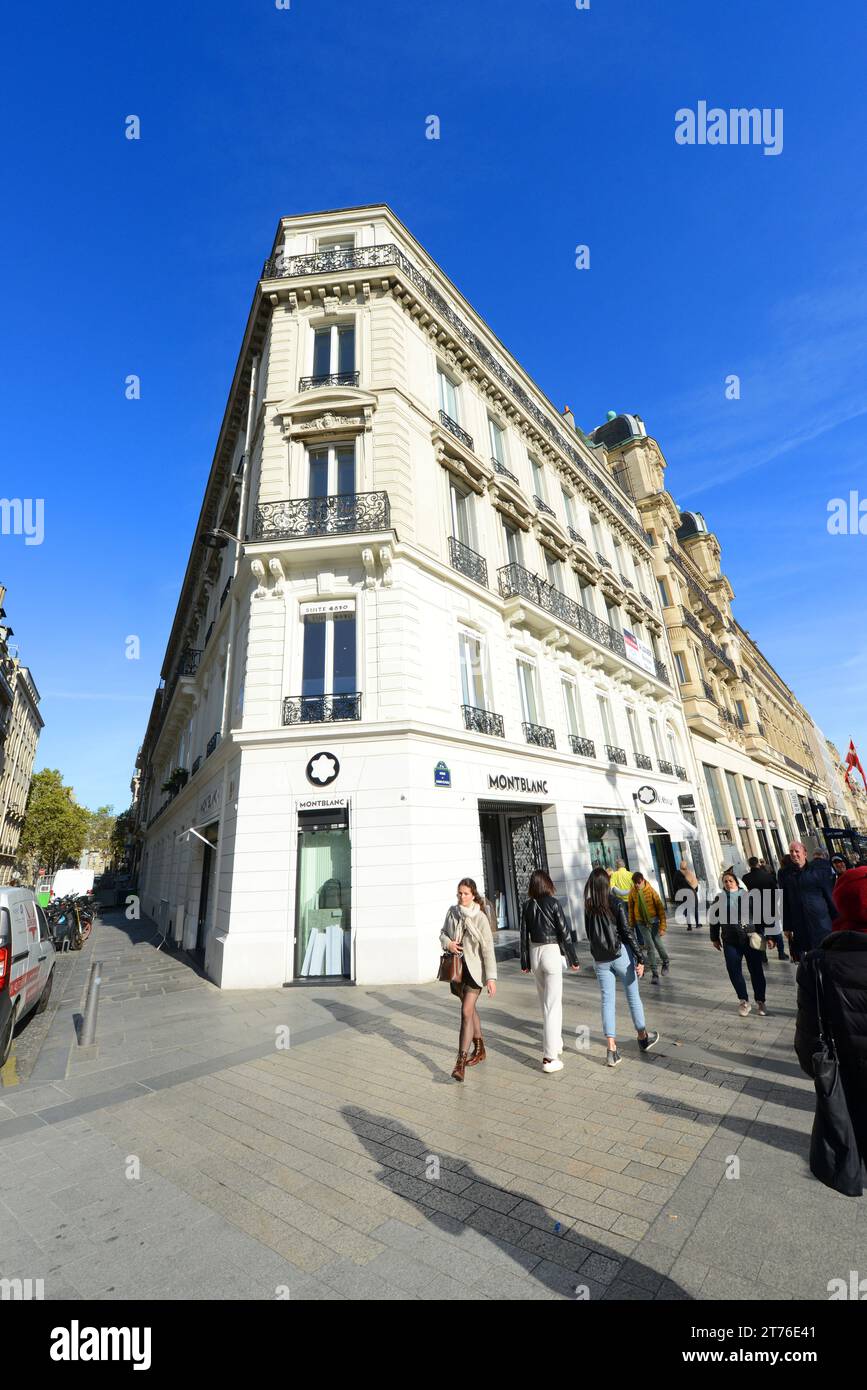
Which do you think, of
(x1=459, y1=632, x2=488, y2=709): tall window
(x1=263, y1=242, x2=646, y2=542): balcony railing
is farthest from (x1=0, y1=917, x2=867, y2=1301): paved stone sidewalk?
(x1=263, y1=242, x2=646, y2=542): balcony railing

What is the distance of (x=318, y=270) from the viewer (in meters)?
15.1

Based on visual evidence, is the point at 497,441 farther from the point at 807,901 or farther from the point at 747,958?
the point at 747,958

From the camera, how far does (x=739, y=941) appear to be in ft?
22.3

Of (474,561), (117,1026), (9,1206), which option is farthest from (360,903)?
(474,561)

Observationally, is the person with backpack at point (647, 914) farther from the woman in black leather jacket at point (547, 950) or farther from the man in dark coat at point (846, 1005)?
the man in dark coat at point (846, 1005)

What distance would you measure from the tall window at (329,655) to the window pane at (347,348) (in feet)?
23.8

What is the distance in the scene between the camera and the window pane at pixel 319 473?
1310cm

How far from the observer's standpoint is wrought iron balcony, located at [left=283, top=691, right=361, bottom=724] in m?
11.1

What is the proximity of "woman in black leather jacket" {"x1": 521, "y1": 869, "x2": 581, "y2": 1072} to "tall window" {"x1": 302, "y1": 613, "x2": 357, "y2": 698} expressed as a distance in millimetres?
6616

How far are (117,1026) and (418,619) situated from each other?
8.81 metres

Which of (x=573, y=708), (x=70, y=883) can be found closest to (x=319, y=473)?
(x=573, y=708)

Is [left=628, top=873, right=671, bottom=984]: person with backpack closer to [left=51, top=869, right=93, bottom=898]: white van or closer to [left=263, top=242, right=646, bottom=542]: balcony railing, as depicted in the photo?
[left=263, top=242, right=646, bottom=542]: balcony railing

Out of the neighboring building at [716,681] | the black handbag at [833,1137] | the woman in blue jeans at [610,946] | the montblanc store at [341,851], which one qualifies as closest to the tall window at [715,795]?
the neighboring building at [716,681]
